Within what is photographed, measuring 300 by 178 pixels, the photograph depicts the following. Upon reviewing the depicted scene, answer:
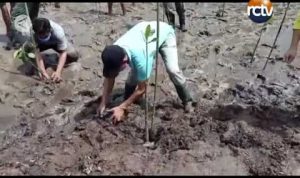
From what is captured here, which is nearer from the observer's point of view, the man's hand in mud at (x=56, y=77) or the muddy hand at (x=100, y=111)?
the muddy hand at (x=100, y=111)

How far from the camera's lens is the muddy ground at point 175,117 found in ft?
11.8

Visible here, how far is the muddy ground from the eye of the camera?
3.61 m

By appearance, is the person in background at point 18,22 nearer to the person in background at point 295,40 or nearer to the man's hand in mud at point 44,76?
the man's hand in mud at point 44,76

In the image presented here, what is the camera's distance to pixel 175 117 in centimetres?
432

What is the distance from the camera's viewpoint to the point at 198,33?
6.47 m

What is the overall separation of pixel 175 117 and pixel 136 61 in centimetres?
82

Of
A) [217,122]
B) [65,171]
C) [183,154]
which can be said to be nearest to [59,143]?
[65,171]

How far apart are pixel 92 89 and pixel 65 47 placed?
0.61 meters

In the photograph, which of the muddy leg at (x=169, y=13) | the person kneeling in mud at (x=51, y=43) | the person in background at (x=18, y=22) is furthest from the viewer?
the muddy leg at (x=169, y=13)

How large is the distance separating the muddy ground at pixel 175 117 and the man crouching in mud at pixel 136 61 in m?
0.18

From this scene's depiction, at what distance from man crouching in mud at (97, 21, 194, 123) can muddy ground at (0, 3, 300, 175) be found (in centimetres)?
18

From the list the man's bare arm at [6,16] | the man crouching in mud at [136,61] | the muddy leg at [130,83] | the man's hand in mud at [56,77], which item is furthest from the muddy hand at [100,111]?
the man's bare arm at [6,16]

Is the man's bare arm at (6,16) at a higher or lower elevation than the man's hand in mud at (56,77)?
higher

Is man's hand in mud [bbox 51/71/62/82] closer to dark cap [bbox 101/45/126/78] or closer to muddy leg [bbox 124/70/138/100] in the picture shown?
muddy leg [bbox 124/70/138/100]
